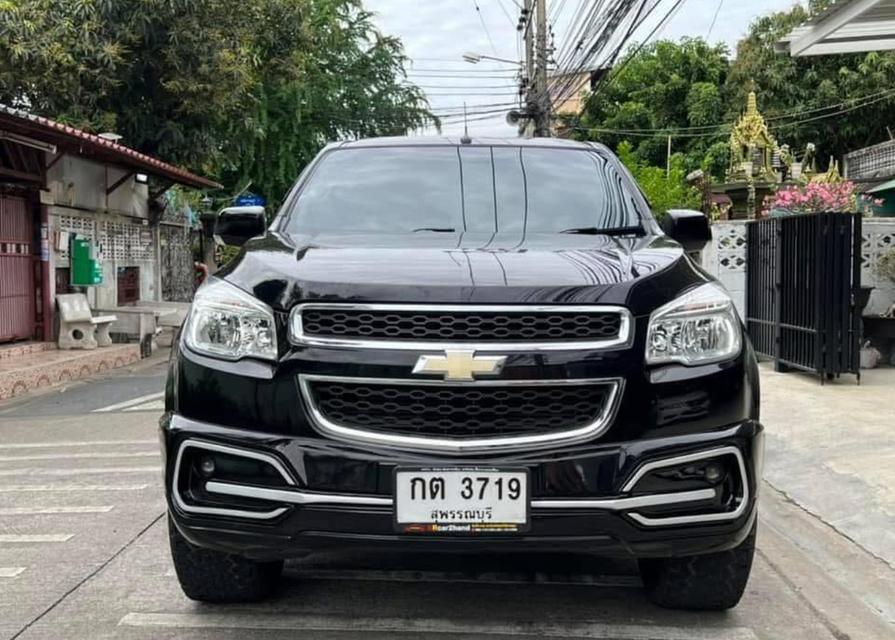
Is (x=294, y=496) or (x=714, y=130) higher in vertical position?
(x=714, y=130)

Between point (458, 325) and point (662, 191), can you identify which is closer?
point (458, 325)

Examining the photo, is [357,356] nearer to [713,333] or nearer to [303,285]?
[303,285]

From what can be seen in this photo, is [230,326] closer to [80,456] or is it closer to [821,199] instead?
[80,456]

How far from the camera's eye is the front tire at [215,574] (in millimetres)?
3121

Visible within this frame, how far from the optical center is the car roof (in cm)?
418

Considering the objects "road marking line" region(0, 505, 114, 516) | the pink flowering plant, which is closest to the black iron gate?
the pink flowering plant

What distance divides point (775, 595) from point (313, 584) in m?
1.86

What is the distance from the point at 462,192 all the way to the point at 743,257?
7358 mm

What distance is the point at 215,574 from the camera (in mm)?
3188

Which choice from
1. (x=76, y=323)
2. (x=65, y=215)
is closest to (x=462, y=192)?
(x=76, y=323)

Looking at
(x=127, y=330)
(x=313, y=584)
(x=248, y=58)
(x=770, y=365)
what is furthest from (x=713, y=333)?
(x=248, y=58)

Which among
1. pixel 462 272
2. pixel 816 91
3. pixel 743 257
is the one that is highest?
pixel 816 91

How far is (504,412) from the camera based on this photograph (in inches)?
104

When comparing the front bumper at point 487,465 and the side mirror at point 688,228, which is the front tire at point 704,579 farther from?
the side mirror at point 688,228
